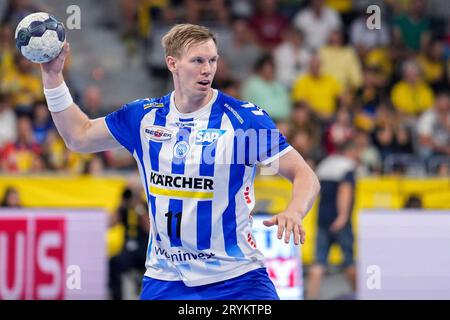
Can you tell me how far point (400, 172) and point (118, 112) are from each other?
9360 millimetres

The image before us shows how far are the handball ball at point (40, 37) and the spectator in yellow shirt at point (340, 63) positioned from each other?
11634 millimetres

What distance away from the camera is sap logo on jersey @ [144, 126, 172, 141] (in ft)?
19.7

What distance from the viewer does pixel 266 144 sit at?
5.77m

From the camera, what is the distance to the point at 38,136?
1510 centimetres

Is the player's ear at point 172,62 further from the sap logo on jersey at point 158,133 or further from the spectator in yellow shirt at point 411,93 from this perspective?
the spectator in yellow shirt at point 411,93

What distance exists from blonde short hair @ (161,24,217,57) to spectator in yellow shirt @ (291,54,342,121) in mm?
10915

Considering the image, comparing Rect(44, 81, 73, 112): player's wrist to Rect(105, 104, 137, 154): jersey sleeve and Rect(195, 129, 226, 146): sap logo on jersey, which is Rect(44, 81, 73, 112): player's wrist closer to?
Rect(105, 104, 137, 154): jersey sleeve

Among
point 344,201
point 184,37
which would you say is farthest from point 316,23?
point 184,37

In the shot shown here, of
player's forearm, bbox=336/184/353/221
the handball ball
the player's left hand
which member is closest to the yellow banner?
player's forearm, bbox=336/184/353/221

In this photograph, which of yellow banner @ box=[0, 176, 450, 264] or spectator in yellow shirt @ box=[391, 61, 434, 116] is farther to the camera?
spectator in yellow shirt @ box=[391, 61, 434, 116]

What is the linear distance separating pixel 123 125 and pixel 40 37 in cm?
74

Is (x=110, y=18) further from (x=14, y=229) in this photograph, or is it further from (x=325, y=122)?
(x=14, y=229)

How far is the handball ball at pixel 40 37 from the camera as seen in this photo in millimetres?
6055

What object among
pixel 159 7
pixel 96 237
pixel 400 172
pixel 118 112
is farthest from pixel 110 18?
pixel 118 112
